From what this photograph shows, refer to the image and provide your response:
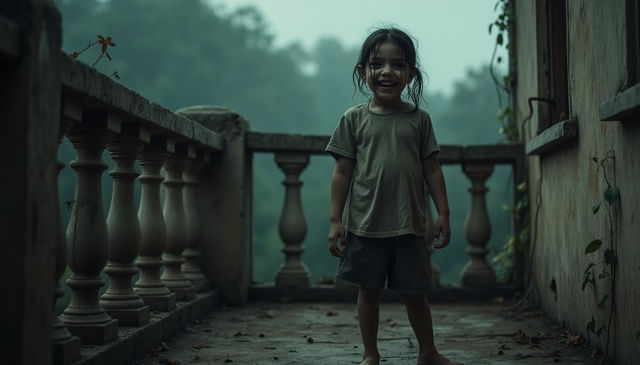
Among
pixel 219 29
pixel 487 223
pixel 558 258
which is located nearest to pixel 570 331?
pixel 558 258

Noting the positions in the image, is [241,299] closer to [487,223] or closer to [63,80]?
[487,223]

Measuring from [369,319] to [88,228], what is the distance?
1151mm

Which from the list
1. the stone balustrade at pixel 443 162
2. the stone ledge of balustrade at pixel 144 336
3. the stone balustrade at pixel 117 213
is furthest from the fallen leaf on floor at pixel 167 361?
the stone balustrade at pixel 443 162

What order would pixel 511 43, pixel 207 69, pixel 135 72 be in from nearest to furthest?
1. pixel 511 43
2. pixel 135 72
3. pixel 207 69

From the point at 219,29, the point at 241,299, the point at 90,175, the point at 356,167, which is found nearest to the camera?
the point at 90,175

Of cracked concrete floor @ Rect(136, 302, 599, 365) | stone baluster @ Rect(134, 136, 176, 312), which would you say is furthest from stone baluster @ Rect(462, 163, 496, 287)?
stone baluster @ Rect(134, 136, 176, 312)

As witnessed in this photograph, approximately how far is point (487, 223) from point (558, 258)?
151 cm

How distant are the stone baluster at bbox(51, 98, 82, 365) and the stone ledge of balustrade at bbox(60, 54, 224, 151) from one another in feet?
0.20

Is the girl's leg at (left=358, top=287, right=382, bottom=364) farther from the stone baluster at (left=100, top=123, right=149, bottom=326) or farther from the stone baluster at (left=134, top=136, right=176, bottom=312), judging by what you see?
the stone baluster at (left=134, top=136, right=176, bottom=312)

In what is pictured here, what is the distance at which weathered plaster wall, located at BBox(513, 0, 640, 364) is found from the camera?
9.36 feet

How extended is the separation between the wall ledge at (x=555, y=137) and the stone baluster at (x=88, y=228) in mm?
2067

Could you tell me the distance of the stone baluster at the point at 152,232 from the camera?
3.90 meters

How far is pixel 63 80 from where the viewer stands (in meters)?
2.38

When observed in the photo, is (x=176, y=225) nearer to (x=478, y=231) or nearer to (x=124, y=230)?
(x=124, y=230)
